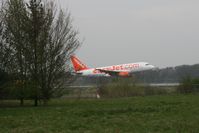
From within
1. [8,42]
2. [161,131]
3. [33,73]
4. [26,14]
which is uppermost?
[26,14]

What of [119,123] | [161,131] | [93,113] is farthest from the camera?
[93,113]

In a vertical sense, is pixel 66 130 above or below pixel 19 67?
below

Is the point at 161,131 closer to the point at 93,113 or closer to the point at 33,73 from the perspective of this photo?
the point at 93,113

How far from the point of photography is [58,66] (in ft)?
84.6

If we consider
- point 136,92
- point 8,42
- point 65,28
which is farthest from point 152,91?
point 8,42

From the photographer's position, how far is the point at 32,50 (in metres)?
25.2

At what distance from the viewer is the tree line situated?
25078mm

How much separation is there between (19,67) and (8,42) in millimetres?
1705

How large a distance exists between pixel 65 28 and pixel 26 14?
264 centimetres

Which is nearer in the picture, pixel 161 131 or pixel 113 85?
pixel 161 131

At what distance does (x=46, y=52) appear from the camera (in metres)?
25.5

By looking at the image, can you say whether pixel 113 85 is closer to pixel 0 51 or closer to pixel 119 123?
pixel 0 51

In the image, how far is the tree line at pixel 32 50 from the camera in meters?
25.1

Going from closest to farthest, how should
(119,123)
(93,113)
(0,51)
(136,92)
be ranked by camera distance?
(119,123) → (93,113) → (0,51) → (136,92)
